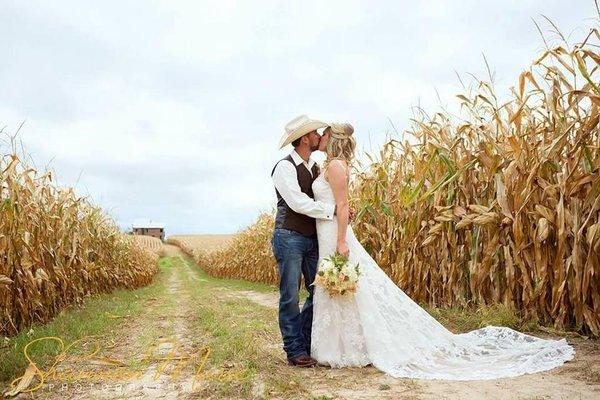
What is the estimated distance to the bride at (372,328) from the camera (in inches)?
184

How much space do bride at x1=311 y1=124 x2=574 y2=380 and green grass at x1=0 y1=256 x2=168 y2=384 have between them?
260 centimetres

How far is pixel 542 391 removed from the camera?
365cm

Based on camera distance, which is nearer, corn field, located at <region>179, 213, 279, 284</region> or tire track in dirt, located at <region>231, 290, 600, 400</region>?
tire track in dirt, located at <region>231, 290, 600, 400</region>

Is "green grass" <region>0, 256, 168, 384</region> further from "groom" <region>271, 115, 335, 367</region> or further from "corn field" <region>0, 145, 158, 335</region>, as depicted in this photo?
"groom" <region>271, 115, 335, 367</region>

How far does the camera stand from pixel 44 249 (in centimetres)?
859

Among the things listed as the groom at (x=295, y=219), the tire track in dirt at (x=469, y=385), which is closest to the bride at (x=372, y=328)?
the groom at (x=295, y=219)

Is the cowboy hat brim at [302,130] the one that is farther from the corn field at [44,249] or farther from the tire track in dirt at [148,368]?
the corn field at [44,249]

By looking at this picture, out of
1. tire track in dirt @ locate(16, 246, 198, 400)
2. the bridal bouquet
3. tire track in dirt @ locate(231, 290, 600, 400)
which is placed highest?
the bridal bouquet

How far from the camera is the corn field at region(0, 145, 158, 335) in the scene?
709cm

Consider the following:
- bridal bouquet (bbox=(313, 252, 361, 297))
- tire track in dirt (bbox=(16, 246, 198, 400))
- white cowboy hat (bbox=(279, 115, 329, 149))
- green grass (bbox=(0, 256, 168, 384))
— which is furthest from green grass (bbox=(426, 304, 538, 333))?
green grass (bbox=(0, 256, 168, 384))

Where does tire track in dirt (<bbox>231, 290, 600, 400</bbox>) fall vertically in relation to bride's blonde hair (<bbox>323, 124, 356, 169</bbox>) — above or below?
below

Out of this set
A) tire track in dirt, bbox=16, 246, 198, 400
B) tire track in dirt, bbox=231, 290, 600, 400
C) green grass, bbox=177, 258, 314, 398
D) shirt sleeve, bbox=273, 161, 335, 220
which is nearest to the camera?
tire track in dirt, bbox=231, 290, 600, 400

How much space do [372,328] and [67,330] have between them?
4289mm

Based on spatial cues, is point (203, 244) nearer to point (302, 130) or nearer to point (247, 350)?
point (247, 350)
